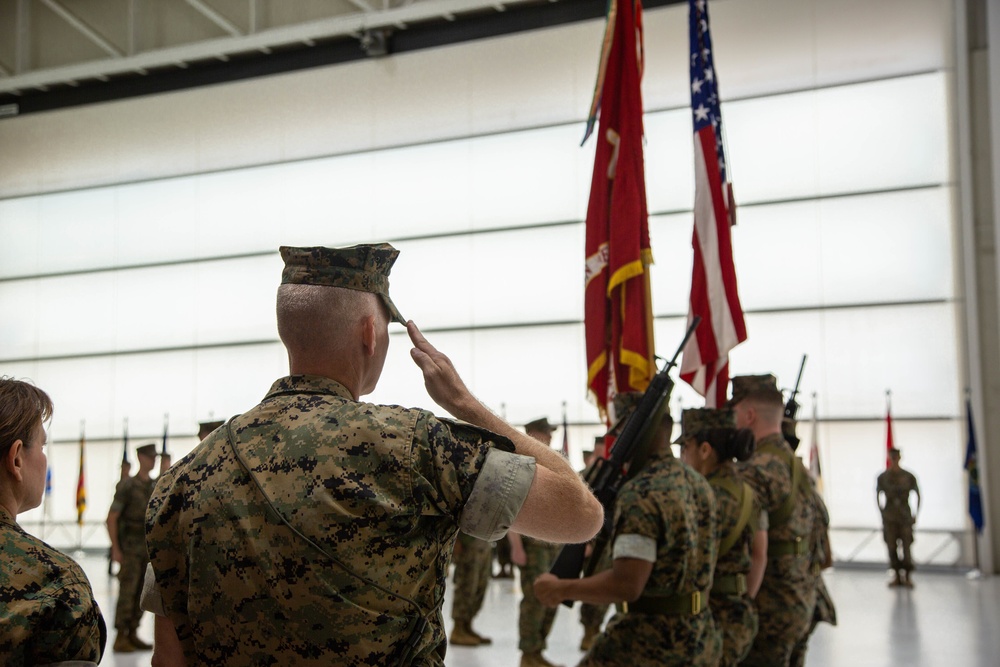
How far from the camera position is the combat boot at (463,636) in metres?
7.61

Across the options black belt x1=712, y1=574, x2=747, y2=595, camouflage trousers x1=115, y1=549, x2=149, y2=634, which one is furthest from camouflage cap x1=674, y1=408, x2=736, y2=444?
camouflage trousers x1=115, y1=549, x2=149, y2=634

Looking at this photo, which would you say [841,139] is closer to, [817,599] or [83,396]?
[817,599]

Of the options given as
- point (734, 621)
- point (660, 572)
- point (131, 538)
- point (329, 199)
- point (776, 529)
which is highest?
point (329, 199)

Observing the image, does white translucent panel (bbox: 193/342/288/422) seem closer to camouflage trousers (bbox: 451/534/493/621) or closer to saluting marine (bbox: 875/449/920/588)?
camouflage trousers (bbox: 451/534/493/621)

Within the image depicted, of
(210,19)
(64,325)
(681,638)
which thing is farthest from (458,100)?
(681,638)

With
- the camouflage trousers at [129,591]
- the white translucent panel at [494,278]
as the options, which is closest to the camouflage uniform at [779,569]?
the camouflage trousers at [129,591]

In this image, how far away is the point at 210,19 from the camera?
52.1 feet

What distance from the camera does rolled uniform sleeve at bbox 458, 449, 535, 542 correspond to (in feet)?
4.73

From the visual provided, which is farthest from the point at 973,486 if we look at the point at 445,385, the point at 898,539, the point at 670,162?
the point at 445,385

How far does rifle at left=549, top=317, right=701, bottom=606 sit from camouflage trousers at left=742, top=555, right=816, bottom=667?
4.51ft

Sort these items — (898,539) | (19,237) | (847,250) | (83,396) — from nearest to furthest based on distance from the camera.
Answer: (898,539)
(847,250)
(83,396)
(19,237)

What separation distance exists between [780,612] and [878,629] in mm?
4112

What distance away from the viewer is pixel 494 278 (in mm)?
14766

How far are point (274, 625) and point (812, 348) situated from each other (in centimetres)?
1255
